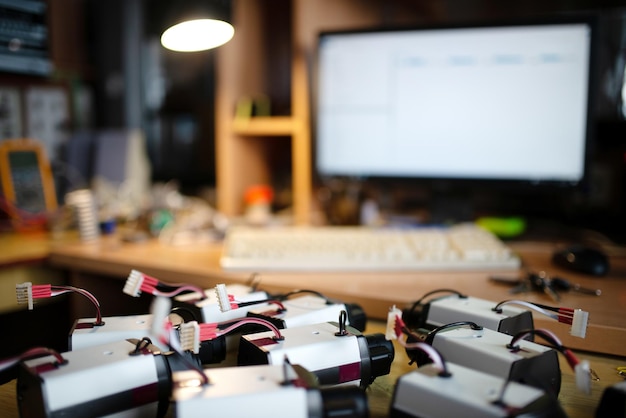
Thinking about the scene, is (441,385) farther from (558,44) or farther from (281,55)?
(281,55)

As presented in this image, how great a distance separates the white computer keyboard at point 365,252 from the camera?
99 cm

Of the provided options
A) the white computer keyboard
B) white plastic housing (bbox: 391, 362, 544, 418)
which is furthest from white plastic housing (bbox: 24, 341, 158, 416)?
the white computer keyboard

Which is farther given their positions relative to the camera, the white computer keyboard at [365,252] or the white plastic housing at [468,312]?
the white computer keyboard at [365,252]

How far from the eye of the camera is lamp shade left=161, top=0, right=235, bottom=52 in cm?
89

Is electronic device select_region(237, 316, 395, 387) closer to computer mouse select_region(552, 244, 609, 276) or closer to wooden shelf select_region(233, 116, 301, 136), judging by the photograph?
computer mouse select_region(552, 244, 609, 276)

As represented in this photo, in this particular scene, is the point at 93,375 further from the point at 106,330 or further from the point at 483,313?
the point at 483,313

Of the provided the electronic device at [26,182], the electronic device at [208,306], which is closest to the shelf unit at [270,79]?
the electronic device at [26,182]

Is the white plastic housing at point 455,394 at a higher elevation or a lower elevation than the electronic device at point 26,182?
lower

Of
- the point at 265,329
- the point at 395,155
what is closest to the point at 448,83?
the point at 395,155

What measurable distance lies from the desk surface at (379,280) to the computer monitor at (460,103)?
0.20 m

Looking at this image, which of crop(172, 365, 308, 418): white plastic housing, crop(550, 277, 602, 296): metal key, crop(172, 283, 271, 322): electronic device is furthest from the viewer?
crop(550, 277, 602, 296): metal key

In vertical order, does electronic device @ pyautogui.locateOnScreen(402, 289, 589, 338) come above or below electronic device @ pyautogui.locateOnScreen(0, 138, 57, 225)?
below

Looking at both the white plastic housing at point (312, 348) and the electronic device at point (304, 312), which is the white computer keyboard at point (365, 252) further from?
the white plastic housing at point (312, 348)

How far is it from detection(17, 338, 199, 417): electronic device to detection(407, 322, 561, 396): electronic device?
24 cm
